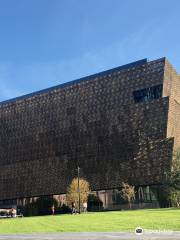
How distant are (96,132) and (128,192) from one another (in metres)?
16.5

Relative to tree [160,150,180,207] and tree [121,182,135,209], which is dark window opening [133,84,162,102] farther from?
tree [121,182,135,209]

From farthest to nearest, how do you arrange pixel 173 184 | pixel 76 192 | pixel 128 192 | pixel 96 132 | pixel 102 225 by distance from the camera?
pixel 96 132 → pixel 76 192 → pixel 128 192 → pixel 173 184 → pixel 102 225

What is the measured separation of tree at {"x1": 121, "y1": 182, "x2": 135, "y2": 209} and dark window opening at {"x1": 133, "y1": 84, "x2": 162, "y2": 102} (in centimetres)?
1865

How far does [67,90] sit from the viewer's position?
104 metres

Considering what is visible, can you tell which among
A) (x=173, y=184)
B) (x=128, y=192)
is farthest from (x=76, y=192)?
(x=173, y=184)

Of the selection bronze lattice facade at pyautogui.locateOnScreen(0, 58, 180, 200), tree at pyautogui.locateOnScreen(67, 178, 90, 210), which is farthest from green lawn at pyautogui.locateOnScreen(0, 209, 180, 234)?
tree at pyautogui.locateOnScreen(67, 178, 90, 210)

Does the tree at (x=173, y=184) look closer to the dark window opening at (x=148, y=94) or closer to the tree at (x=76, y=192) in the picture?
the dark window opening at (x=148, y=94)

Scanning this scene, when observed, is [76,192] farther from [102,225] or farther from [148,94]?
[102,225]

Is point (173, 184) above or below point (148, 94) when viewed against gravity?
below

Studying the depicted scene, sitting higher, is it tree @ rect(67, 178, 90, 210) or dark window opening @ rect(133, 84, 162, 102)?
dark window opening @ rect(133, 84, 162, 102)

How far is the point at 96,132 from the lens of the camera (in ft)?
315

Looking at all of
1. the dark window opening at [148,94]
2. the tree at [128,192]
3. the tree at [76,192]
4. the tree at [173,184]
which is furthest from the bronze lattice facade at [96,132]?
the tree at [76,192]

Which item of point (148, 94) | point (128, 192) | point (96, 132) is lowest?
point (128, 192)

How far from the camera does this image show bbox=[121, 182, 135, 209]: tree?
283 feet
